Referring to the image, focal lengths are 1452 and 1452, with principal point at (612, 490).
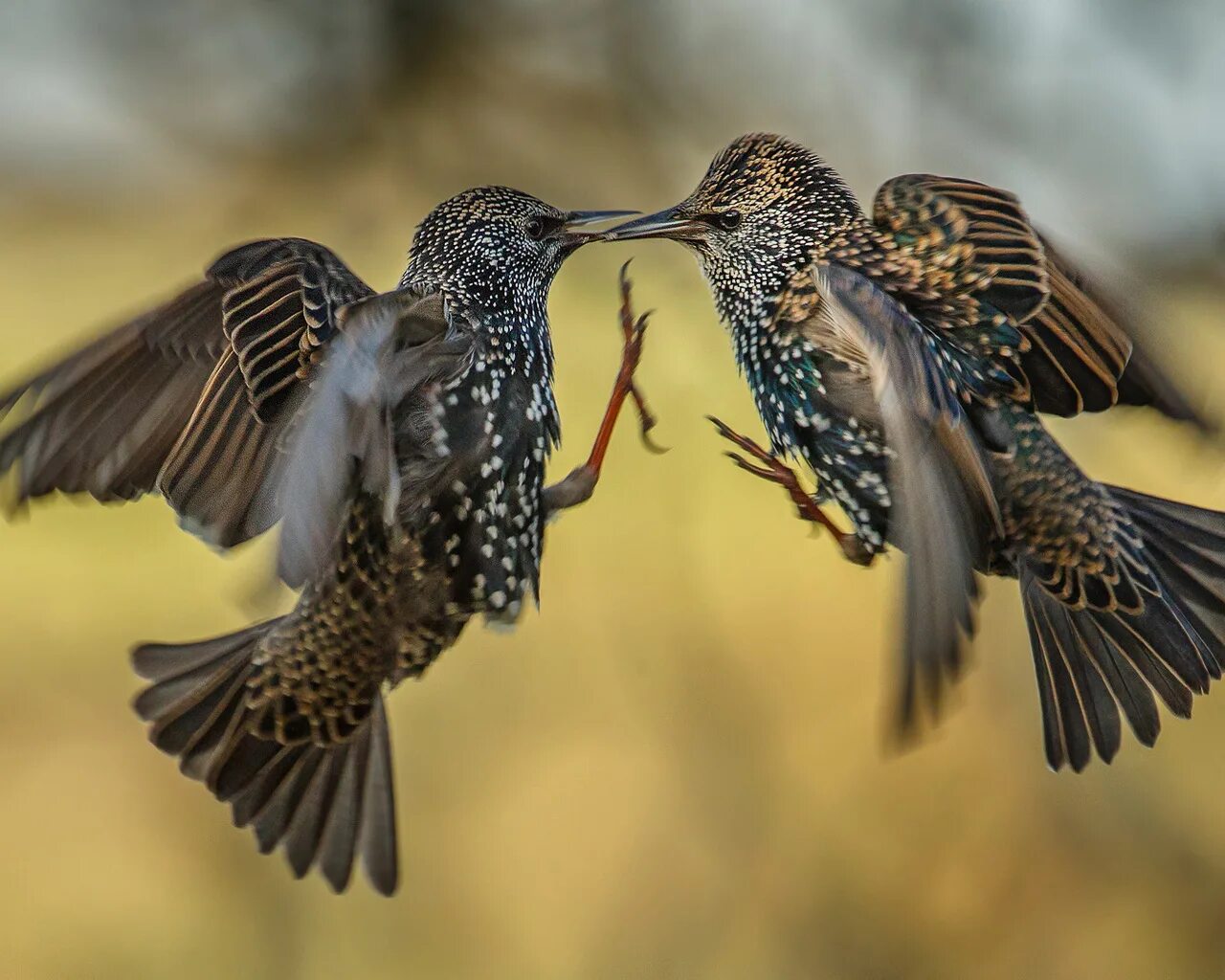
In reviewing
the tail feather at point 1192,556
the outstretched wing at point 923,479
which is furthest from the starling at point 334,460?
the tail feather at point 1192,556

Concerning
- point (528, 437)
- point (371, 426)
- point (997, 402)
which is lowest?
point (371, 426)

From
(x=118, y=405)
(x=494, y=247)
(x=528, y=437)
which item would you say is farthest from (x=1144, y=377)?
(x=118, y=405)

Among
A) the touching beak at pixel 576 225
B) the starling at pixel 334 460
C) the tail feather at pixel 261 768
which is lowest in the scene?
the tail feather at pixel 261 768

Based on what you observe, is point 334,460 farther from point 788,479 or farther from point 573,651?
point 573,651

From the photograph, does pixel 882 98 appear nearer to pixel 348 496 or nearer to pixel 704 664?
pixel 704 664

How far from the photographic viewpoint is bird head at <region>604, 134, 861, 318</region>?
348 cm

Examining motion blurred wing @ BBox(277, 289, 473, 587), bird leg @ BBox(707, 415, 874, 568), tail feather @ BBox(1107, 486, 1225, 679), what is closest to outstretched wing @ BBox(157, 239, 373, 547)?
motion blurred wing @ BBox(277, 289, 473, 587)

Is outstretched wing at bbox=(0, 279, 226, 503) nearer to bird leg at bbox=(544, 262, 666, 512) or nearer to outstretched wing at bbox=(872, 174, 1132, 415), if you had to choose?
bird leg at bbox=(544, 262, 666, 512)

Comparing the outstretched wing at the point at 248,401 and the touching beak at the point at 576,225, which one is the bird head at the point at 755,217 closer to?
the touching beak at the point at 576,225

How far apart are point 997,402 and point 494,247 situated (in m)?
1.25

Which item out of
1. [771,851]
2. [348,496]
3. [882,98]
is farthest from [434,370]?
[771,851]

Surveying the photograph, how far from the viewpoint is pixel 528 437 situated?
11.0 ft

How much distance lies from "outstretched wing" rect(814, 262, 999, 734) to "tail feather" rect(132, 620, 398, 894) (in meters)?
1.41

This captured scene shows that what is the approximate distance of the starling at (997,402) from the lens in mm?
3215
